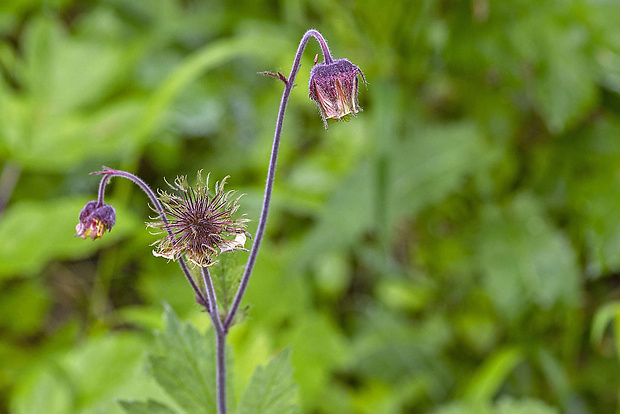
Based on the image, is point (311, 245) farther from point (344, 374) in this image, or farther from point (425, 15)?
Result: point (425, 15)

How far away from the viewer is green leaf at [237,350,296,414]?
1168 mm

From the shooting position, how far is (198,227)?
0.99 metres

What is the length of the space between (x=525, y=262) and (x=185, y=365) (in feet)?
6.02

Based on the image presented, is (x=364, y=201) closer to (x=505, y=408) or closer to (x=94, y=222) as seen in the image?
(x=505, y=408)

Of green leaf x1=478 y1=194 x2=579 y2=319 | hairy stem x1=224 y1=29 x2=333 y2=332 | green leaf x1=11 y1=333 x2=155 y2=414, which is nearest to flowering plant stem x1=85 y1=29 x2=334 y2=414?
hairy stem x1=224 y1=29 x2=333 y2=332

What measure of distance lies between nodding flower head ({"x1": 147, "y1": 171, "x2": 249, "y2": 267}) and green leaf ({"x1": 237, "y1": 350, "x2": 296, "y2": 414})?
0.99ft

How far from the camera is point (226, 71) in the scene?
11.3 feet

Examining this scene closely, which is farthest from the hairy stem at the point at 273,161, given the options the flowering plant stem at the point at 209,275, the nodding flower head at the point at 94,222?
the nodding flower head at the point at 94,222

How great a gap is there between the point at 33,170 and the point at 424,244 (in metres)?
2.15

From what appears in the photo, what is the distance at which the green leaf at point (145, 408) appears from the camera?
3.68ft

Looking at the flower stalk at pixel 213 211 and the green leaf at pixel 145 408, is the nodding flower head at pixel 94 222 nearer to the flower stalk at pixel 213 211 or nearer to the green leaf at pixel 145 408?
the flower stalk at pixel 213 211

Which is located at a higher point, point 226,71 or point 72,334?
point 226,71

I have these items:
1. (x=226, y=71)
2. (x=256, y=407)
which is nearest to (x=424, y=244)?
(x=226, y=71)

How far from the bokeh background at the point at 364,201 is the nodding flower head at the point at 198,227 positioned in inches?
41.7
